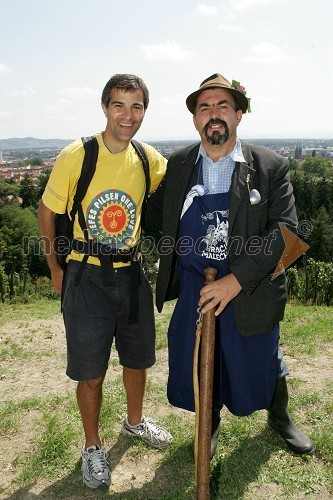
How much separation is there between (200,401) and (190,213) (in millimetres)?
1273

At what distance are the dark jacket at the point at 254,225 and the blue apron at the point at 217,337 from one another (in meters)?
0.10

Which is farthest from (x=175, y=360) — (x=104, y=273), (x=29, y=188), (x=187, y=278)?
(x=29, y=188)

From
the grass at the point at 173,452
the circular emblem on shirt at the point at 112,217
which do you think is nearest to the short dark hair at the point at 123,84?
the circular emblem on shirt at the point at 112,217

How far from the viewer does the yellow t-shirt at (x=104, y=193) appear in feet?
9.78

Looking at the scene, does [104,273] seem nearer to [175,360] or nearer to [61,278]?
[61,278]

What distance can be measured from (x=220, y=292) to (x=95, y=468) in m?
1.62

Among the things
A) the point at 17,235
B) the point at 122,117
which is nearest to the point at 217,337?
the point at 122,117

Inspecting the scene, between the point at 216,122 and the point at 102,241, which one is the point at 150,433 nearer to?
the point at 102,241

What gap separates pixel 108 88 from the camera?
121 inches

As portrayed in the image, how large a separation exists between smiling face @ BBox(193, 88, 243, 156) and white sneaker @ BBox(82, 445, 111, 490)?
7.91 ft

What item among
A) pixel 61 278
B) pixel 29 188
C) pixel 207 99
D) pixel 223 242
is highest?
pixel 207 99

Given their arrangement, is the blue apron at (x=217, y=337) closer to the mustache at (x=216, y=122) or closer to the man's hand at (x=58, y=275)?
the mustache at (x=216, y=122)

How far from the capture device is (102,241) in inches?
122
